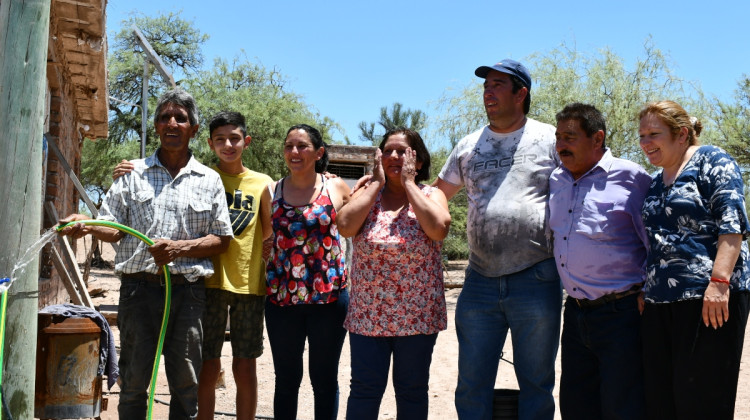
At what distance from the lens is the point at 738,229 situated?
10.0 feet

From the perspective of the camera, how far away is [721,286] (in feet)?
10.0

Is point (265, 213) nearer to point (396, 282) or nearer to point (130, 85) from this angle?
point (396, 282)

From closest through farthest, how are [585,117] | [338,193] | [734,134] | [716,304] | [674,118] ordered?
[716,304] < [674,118] < [585,117] < [338,193] < [734,134]

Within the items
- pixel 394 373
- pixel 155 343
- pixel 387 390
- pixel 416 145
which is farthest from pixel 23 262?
pixel 387 390

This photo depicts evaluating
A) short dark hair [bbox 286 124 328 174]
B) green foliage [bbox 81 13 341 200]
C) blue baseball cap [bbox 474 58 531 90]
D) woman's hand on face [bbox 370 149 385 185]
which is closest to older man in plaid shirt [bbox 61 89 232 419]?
short dark hair [bbox 286 124 328 174]

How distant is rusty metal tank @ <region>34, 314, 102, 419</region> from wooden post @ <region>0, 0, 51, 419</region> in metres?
0.55

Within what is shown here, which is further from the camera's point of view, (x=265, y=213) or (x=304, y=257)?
(x=265, y=213)

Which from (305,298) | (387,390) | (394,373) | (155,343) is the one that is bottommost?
(387,390)

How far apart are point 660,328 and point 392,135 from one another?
68.5 inches

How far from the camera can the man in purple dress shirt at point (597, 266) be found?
345 centimetres

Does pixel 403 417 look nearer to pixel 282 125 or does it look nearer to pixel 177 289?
pixel 177 289

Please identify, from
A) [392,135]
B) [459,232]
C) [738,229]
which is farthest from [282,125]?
[738,229]

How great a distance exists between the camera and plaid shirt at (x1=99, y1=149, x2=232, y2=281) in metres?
3.78

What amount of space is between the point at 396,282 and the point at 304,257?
2.03 ft
